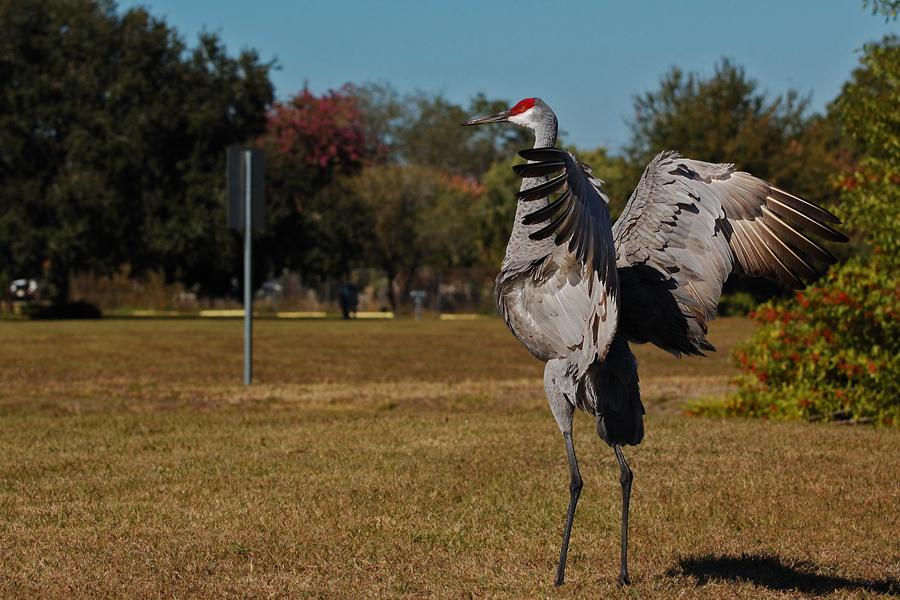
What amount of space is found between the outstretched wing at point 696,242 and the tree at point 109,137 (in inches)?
1143

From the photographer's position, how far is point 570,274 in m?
4.41

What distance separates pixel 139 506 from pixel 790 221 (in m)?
3.99

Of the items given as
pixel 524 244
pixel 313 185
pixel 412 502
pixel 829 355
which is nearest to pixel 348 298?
pixel 313 185

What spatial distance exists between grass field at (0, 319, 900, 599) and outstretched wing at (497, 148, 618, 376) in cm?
113

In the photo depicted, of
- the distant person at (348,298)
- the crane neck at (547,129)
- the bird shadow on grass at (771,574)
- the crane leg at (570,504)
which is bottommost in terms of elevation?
the bird shadow on grass at (771,574)

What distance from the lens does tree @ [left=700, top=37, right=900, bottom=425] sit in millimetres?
8930

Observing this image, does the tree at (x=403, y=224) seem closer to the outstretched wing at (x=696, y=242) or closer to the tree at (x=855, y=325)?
the tree at (x=855, y=325)

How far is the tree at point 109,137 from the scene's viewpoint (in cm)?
3152

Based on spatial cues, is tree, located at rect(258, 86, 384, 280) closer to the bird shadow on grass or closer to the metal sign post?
the metal sign post

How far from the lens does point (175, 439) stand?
8.10 metres

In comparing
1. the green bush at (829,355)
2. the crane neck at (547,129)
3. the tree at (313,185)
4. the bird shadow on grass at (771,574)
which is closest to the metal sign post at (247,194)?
the green bush at (829,355)

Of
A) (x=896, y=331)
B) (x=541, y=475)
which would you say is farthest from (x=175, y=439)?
(x=896, y=331)

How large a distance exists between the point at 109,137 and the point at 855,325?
27890mm

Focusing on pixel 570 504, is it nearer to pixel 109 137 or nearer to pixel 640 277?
pixel 640 277
